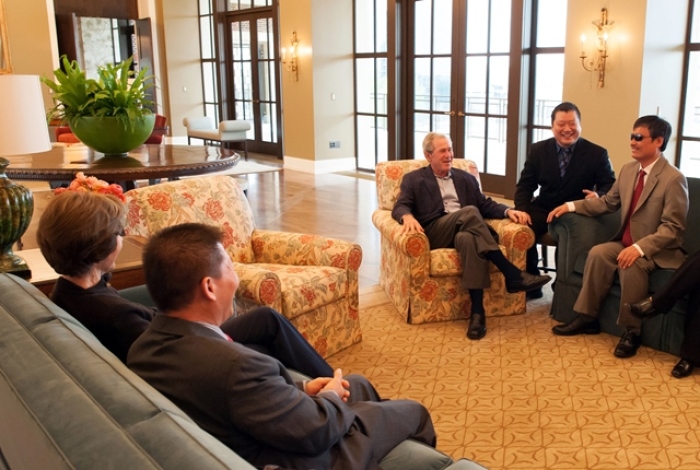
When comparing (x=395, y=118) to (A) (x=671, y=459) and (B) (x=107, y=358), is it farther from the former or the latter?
(B) (x=107, y=358)

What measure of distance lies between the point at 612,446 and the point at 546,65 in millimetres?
5487

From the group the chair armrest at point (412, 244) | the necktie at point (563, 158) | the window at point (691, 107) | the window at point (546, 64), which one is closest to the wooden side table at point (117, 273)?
the chair armrest at point (412, 244)

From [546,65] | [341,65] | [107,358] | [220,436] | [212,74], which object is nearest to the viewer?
[107,358]

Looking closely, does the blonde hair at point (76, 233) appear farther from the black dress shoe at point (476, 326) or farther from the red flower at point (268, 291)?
the black dress shoe at point (476, 326)

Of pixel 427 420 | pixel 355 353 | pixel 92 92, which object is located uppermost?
pixel 92 92

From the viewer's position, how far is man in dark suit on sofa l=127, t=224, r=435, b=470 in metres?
1.57

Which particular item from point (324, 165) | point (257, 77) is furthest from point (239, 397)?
point (257, 77)

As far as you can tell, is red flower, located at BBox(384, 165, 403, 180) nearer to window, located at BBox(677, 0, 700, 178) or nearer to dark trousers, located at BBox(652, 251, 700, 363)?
dark trousers, located at BBox(652, 251, 700, 363)

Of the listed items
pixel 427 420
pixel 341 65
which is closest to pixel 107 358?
pixel 427 420

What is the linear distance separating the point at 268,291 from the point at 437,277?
1311 mm

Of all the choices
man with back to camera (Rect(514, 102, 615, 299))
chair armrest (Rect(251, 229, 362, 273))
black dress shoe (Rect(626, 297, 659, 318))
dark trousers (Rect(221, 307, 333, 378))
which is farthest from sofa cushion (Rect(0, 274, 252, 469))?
man with back to camera (Rect(514, 102, 615, 299))

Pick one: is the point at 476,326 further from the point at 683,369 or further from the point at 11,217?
the point at 11,217

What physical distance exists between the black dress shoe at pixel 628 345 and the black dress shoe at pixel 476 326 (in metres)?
0.74

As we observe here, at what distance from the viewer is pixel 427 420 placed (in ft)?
7.06
